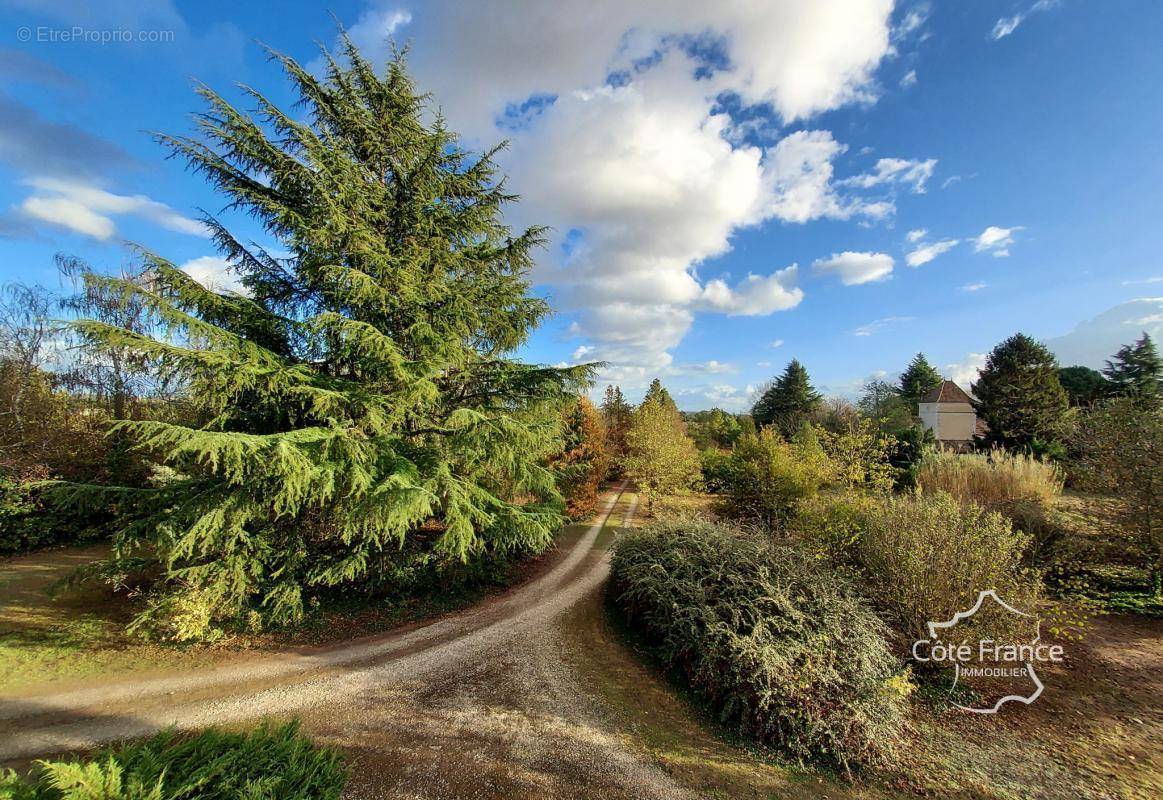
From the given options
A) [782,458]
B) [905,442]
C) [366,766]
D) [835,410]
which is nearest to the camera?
[366,766]

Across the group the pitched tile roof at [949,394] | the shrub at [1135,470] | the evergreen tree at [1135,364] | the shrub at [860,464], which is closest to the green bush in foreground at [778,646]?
the shrub at [860,464]

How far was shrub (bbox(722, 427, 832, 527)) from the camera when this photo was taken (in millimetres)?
11570

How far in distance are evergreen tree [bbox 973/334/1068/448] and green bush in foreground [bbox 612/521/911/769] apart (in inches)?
1143

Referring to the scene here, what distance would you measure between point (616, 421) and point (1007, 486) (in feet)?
64.4

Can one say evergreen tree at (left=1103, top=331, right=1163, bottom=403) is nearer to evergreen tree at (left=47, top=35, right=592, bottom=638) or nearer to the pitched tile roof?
the pitched tile roof

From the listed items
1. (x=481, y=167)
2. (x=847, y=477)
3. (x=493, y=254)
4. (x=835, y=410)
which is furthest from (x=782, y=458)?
(x=835, y=410)

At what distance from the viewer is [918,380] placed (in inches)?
1578

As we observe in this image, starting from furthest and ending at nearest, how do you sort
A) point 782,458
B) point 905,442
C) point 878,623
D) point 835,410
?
point 835,410 → point 905,442 → point 782,458 → point 878,623

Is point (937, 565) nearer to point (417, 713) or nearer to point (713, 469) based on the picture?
point (417, 713)

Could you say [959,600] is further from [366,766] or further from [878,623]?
[366,766]

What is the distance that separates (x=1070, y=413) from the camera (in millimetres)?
10992

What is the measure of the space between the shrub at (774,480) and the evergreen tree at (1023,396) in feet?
70.9

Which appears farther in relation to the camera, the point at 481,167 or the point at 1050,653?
the point at 481,167

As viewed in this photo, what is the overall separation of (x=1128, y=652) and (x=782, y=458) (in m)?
6.96
